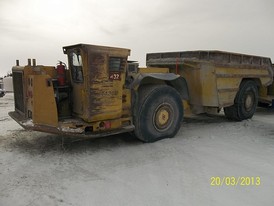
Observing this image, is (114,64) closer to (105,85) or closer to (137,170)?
(105,85)

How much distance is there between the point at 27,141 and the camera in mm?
6031

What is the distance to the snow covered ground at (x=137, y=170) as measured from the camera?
362 cm

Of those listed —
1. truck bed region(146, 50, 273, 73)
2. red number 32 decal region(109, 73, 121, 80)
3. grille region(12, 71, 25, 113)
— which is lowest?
grille region(12, 71, 25, 113)

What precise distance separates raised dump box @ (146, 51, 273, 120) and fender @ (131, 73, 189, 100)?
1.66 feet

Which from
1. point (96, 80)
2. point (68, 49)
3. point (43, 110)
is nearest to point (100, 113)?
point (96, 80)

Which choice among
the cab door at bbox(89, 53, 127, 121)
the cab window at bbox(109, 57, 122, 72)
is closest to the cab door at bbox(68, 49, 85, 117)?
the cab door at bbox(89, 53, 127, 121)

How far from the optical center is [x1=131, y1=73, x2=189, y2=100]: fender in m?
5.65

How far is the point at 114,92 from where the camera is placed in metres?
5.33

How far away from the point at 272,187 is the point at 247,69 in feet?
15.4

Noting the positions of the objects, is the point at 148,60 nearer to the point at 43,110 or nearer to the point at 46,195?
the point at 43,110

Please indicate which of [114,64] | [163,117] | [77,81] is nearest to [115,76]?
[114,64]
